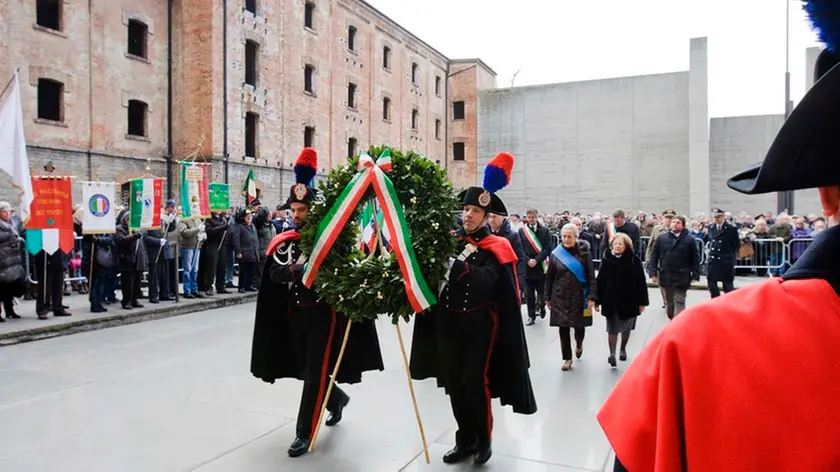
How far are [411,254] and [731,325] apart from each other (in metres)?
3.48

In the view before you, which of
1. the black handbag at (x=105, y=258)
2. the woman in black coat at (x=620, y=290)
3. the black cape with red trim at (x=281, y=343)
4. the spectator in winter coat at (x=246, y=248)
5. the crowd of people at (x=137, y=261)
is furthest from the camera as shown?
the spectator in winter coat at (x=246, y=248)

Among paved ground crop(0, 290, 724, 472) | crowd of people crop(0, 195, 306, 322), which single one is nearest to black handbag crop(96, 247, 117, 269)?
crowd of people crop(0, 195, 306, 322)

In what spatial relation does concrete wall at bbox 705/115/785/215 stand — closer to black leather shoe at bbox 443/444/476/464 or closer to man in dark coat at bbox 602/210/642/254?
man in dark coat at bbox 602/210/642/254

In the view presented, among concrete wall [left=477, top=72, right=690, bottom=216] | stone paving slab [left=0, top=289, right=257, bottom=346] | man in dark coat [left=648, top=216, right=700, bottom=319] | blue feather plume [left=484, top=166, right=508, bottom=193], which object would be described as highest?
concrete wall [left=477, top=72, right=690, bottom=216]

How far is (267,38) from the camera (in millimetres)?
25844

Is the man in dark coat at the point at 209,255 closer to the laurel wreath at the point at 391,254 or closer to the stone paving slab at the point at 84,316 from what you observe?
the stone paving slab at the point at 84,316

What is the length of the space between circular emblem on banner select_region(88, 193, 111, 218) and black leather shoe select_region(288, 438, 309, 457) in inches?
349

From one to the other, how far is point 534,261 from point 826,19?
10040 millimetres

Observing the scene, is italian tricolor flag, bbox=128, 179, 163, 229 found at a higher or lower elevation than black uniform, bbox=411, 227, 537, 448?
higher

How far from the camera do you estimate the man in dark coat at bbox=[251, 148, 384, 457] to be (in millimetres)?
4910

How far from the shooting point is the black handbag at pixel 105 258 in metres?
11.3

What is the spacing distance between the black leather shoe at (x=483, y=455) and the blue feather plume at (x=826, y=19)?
4076 mm

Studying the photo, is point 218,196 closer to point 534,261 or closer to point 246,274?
point 246,274

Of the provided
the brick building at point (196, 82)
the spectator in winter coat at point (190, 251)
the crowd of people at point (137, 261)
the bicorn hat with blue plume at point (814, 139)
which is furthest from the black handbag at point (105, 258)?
the bicorn hat with blue plume at point (814, 139)
